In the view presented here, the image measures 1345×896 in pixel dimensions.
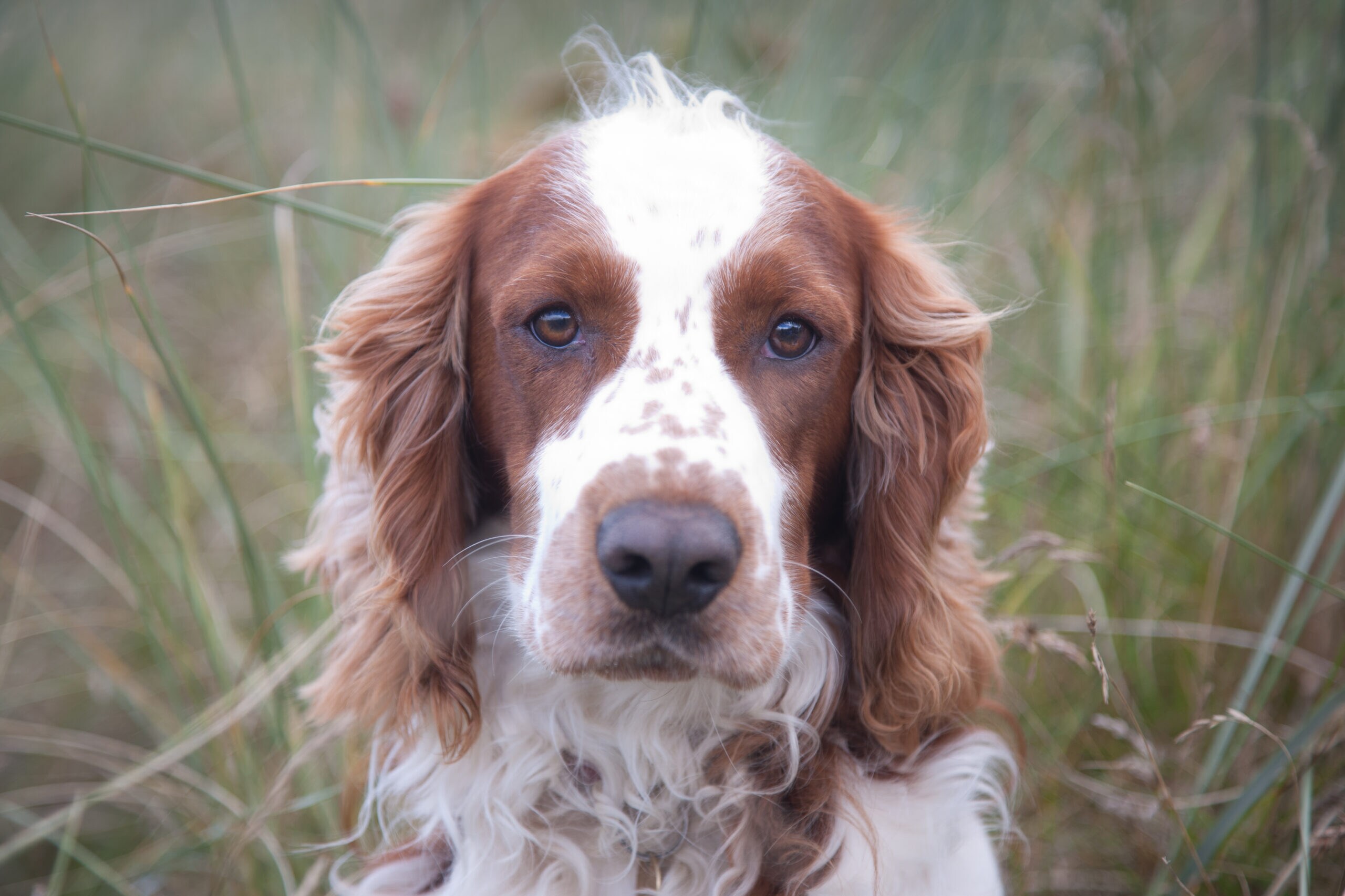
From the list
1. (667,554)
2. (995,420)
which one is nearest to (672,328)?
(667,554)

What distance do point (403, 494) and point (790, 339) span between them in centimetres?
92

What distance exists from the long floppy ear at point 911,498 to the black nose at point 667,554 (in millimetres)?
611

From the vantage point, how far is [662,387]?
6.34ft

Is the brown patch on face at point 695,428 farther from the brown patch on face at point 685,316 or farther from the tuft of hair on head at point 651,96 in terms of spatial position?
the tuft of hair on head at point 651,96

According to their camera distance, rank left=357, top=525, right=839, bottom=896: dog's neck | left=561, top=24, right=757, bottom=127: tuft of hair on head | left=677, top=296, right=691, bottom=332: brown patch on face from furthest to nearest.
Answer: left=561, top=24, right=757, bottom=127: tuft of hair on head → left=357, top=525, right=839, bottom=896: dog's neck → left=677, top=296, right=691, bottom=332: brown patch on face

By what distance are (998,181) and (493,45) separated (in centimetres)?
378

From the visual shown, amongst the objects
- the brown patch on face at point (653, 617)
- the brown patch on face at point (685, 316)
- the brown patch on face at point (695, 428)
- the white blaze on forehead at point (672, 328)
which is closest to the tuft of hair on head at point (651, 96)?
the white blaze on forehead at point (672, 328)

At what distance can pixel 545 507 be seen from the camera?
1951 mm

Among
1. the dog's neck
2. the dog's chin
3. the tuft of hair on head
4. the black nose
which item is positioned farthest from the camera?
the tuft of hair on head

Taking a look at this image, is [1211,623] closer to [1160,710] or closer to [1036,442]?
[1160,710]

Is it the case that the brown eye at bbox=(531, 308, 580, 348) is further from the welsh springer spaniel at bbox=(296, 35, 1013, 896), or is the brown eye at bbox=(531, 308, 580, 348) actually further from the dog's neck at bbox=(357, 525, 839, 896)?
the dog's neck at bbox=(357, 525, 839, 896)

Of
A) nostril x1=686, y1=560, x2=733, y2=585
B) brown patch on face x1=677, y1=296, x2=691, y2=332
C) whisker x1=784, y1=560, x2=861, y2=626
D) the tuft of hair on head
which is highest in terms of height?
the tuft of hair on head

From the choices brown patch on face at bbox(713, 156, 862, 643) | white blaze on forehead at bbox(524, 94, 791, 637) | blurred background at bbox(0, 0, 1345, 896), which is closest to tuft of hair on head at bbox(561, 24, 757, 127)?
white blaze on forehead at bbox(524, 94, 791, 637)

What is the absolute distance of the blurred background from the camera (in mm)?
2828
